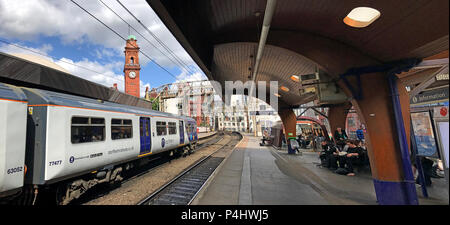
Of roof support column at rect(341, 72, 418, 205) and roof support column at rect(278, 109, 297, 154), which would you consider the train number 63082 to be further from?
roof support column at rect(278, 109, 297, 154)

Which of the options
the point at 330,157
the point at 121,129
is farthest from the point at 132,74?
the point at 330,157

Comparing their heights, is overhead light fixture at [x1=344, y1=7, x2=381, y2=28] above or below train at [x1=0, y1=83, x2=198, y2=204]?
above

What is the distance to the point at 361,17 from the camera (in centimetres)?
358

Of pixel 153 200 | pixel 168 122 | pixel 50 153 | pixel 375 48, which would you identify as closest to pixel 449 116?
pixel 375 48

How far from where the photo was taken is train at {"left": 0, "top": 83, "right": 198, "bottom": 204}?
12.0ft

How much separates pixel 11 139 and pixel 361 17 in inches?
311

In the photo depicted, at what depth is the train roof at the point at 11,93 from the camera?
3.63 meters

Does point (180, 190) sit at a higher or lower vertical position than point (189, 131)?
lower

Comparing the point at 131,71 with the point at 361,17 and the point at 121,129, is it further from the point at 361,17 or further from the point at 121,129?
the point at 361,17

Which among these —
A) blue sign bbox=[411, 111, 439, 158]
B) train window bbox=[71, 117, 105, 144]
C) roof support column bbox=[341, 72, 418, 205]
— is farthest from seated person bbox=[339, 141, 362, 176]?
train window bbox=[71, 117, 105, 144]

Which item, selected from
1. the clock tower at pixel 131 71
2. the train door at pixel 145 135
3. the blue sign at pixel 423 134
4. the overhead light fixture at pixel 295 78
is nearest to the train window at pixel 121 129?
the train door at pixel 145 135

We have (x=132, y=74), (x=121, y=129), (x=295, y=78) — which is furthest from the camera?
(x=132, y=74)

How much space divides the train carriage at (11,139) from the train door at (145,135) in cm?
384

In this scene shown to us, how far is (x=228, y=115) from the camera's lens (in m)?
79.8
